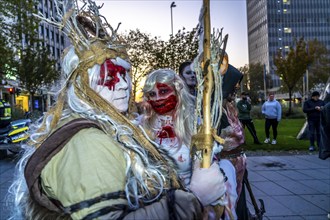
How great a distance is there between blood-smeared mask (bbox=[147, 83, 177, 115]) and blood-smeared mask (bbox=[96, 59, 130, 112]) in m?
1.31

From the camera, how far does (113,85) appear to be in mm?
1598

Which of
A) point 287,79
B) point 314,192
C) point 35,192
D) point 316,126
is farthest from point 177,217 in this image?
point 287,79

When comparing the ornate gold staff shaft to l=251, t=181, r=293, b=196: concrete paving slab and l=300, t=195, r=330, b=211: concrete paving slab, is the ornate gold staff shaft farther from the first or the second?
l=251, t=181, r=293, b=196: concrete paving slab

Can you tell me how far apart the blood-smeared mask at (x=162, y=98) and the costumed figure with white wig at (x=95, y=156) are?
1.26m

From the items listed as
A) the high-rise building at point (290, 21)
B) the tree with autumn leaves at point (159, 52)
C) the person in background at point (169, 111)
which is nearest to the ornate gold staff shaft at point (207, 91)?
the person in background at point (169, 111)

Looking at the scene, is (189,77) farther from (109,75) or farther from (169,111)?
(109,75)

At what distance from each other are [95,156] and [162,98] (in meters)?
1.80

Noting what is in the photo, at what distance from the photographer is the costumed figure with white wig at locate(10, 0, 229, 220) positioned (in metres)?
1.19

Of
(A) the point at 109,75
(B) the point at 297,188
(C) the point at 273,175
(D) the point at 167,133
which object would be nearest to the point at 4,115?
(C) the point at 273,175

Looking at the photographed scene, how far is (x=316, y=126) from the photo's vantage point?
1030cm

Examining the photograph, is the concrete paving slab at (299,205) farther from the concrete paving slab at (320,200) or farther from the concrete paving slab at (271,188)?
the concrete paving slab at (271,188)

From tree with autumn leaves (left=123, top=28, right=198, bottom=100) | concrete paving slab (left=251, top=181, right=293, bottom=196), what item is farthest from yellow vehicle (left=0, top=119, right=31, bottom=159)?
concrete paving slab (left=251, top=181, right=293, bottom=196)

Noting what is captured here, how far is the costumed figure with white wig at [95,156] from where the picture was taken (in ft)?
3.91

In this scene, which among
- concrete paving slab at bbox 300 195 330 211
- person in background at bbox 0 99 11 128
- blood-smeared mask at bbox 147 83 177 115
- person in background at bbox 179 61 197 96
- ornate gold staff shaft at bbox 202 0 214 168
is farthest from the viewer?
person in background at bbox 0 99 11 128
